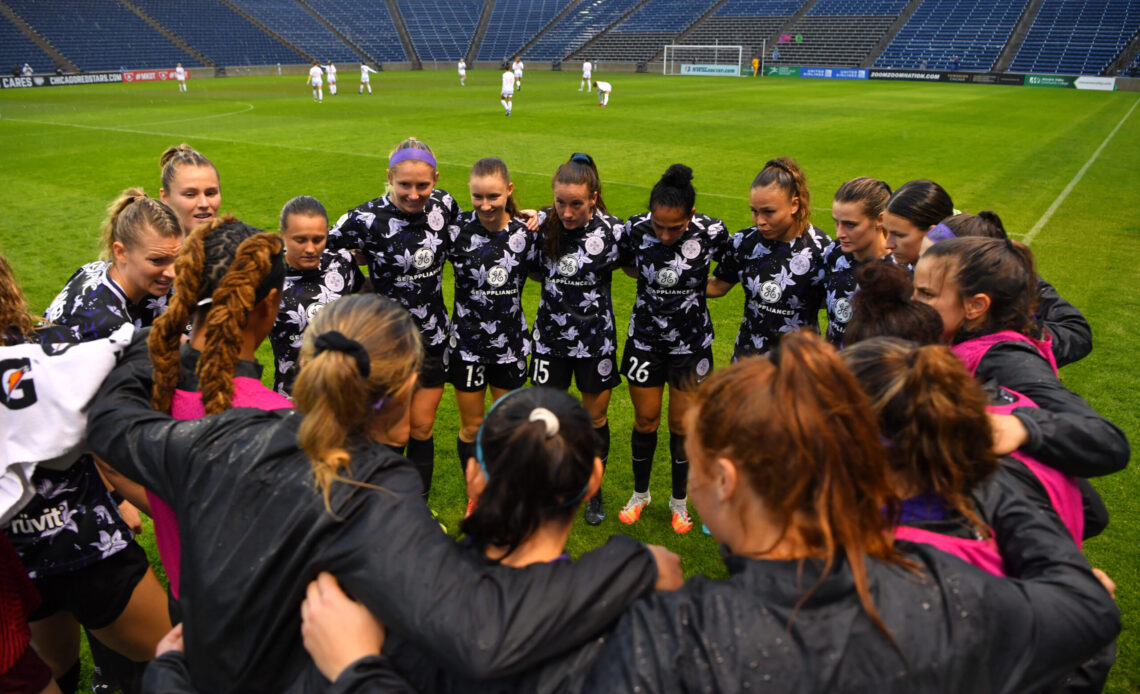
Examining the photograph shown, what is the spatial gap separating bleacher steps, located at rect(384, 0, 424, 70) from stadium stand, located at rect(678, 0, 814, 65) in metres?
20.8

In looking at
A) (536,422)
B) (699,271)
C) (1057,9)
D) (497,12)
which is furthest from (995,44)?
(536,422)

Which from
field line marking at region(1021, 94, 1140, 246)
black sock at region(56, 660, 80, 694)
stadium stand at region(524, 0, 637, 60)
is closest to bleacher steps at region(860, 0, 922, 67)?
stadium stand at region(524, 0, 637, 60)

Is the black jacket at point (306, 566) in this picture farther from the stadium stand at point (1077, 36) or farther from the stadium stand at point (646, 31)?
the stadium stand at point (646, 31)

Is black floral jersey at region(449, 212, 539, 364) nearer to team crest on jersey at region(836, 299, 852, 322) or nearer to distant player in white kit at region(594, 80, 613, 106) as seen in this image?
team crest on jersey at region(836, 299, 852, 322)

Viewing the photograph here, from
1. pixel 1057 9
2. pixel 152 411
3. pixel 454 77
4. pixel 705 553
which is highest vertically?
pixel 1057 9

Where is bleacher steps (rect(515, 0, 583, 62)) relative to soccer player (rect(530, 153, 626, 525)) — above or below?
above

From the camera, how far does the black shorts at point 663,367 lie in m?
4.20

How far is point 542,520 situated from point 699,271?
276 cm

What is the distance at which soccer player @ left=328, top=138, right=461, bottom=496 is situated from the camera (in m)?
4.18

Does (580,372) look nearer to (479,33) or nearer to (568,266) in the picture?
(568,266)

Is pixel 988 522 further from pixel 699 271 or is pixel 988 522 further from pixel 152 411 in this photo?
pixel 699 271

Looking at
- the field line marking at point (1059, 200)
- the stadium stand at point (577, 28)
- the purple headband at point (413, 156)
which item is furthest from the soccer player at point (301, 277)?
the stadium stand at point (577, 28)

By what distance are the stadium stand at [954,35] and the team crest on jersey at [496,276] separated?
154 ft

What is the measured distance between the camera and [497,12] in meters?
63.5
